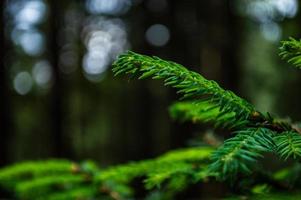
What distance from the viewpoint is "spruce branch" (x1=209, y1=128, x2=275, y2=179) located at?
0.46 m

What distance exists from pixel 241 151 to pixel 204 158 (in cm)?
54

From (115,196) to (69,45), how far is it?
Result: 11833mm

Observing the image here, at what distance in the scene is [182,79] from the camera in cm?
62

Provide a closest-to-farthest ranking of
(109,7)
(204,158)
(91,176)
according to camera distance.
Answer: (204,158) → (91,176) → (109,7)

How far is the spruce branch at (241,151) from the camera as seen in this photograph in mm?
455

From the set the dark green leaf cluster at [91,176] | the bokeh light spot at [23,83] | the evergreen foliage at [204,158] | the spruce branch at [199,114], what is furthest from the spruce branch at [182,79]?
the bokeh light spot at [23,83]

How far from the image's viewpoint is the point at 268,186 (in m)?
0.88

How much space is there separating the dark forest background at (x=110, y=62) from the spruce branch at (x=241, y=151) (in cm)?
519

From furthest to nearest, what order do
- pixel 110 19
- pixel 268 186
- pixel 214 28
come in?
pixel 110 19, pixel 214 28, pixel 268 186

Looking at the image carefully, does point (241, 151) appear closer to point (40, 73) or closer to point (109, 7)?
point (109, 7)

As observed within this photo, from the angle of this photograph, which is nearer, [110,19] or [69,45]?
[69,45]

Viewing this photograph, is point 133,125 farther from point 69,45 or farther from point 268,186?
point 268,186

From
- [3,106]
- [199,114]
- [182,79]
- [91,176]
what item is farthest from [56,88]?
[182,79]

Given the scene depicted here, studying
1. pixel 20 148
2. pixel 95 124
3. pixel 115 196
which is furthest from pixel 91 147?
pixel 115 196
